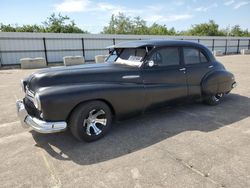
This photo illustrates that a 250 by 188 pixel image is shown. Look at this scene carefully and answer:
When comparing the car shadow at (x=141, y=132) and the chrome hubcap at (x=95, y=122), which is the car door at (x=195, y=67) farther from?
the chrome hubcap at (x=95, y=122)

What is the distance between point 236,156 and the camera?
3.29m

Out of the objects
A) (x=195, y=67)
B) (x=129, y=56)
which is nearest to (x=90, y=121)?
(x=129, y=56)

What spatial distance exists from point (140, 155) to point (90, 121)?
1028 mm

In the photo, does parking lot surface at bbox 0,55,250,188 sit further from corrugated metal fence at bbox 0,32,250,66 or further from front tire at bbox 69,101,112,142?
corrugated metal fence at bbox 0,32,250,66

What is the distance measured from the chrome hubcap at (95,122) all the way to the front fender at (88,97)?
0.84 feet

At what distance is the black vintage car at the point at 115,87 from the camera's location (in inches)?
135

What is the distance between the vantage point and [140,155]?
3.37 m

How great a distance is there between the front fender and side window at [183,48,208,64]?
159 centimetres

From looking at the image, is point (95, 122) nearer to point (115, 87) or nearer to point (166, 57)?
point (115, 87)

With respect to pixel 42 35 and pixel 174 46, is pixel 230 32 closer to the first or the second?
pixel 42 35

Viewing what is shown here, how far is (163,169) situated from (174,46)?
287 cm

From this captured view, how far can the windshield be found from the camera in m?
4.46

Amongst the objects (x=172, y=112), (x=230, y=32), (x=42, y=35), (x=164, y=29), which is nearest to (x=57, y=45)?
(x=42, y=35)

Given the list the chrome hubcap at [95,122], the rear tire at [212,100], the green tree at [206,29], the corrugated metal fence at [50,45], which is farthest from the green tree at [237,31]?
the chrome hubcap at [95,122]
